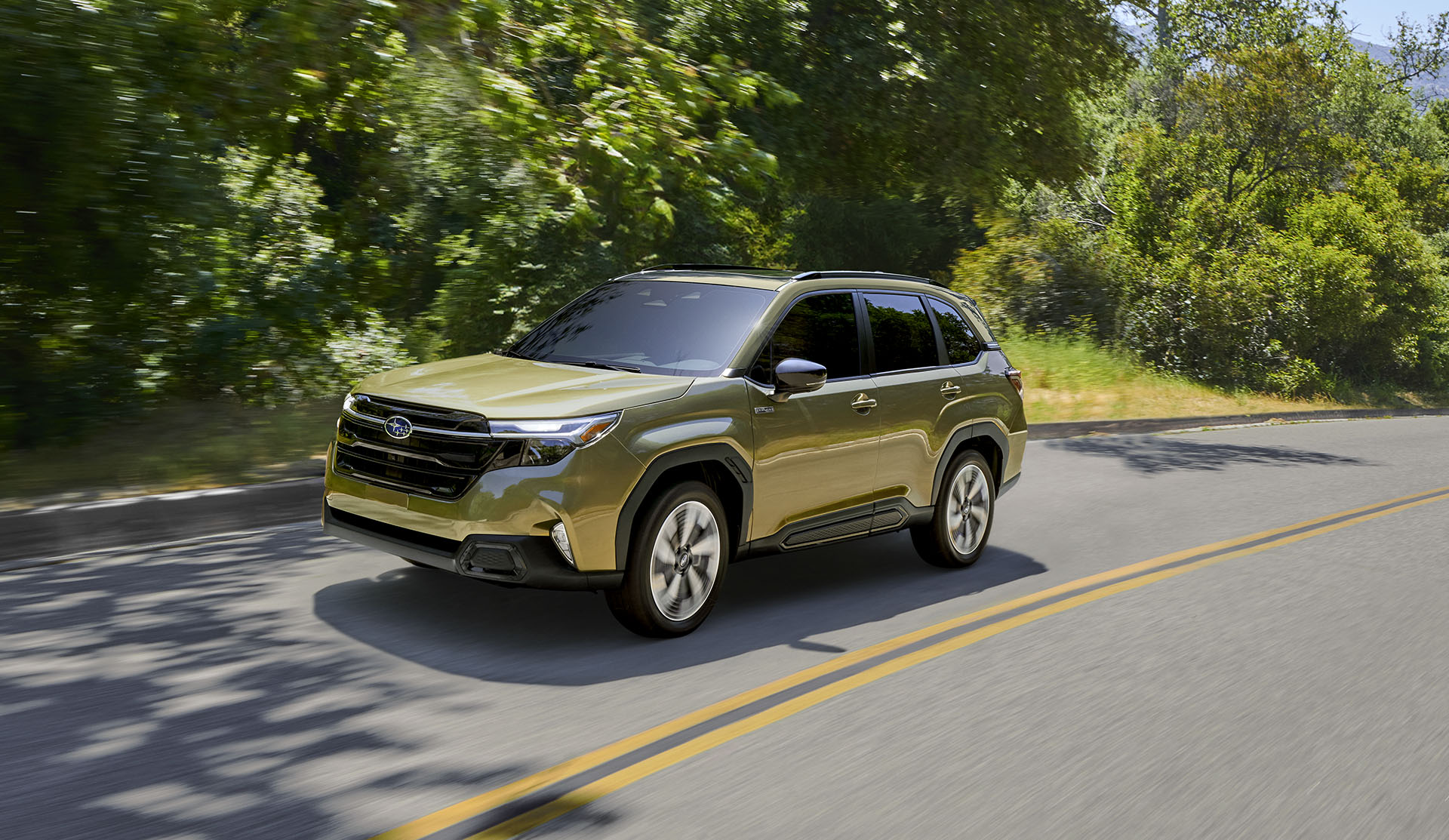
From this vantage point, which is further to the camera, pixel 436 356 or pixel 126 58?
pixel 436 356

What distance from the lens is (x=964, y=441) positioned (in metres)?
8.45

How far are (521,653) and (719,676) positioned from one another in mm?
930

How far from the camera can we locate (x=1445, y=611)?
7938 mm

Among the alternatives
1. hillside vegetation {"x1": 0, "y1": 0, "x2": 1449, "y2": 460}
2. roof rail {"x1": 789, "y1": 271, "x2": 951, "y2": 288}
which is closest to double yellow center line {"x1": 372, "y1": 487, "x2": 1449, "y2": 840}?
roof rail {"x1": 789, "y1": 271, "x2": 951, "y2": 288}

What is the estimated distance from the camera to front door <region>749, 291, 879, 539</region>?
680 cm

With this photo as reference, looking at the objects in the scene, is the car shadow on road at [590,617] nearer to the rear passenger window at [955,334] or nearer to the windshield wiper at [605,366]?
the windshield wiper at [605,366]

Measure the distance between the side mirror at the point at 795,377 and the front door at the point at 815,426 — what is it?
47 millimetres

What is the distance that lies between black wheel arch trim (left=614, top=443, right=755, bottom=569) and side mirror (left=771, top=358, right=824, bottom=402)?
18.2 inches

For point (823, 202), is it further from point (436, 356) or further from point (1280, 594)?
point (1280, 594)

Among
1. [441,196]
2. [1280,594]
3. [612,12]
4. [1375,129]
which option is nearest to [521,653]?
[1280,594]

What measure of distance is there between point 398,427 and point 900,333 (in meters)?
3.22

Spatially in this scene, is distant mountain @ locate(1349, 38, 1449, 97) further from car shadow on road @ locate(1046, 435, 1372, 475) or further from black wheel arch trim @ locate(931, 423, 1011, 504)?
black wheel arch trim @ locate(931, 423, 1011, 504)

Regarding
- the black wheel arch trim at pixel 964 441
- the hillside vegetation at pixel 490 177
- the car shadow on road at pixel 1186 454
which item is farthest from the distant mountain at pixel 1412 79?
the black wheel arch trim at pixel 964 441

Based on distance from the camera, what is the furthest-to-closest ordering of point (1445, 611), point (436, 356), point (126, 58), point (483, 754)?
point (436, 356) < point (126, 58) < point (1445, 611) < point (483, 754)
